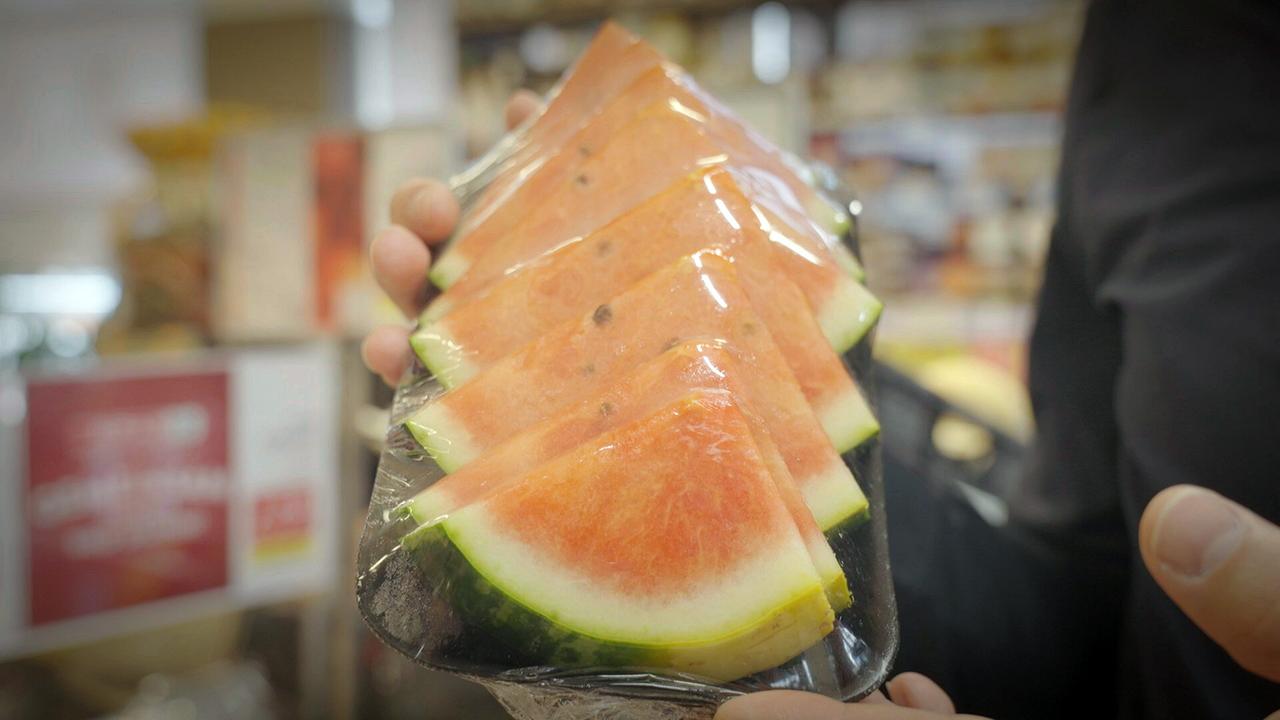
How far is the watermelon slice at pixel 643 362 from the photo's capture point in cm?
46

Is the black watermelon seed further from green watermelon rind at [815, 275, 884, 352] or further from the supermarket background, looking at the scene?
the supermarket background

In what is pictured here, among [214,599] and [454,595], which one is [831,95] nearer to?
[214,599]

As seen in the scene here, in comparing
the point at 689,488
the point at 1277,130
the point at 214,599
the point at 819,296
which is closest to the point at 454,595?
the point at 689,488

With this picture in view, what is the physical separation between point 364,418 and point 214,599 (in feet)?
1.69

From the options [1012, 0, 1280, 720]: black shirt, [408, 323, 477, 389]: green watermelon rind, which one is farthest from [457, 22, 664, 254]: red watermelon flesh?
[1012, 0, 1280, 720]: black shirt

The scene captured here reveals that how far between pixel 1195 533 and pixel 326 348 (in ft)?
6.66

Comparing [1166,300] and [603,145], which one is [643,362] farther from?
[1166,300]

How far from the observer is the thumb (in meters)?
0.32

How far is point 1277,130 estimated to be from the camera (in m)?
0.70

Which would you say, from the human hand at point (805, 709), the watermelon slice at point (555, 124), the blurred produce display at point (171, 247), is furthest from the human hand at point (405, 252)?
the blurred produce display at point (171, 247)

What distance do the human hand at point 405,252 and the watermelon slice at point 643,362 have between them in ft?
0.60

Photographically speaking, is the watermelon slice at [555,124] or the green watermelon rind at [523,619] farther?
the watermelon slice at [555,124]

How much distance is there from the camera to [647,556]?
43 cm

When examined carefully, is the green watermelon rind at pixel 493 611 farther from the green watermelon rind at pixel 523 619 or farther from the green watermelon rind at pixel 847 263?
the green watermelon rind at pixel 847 263
